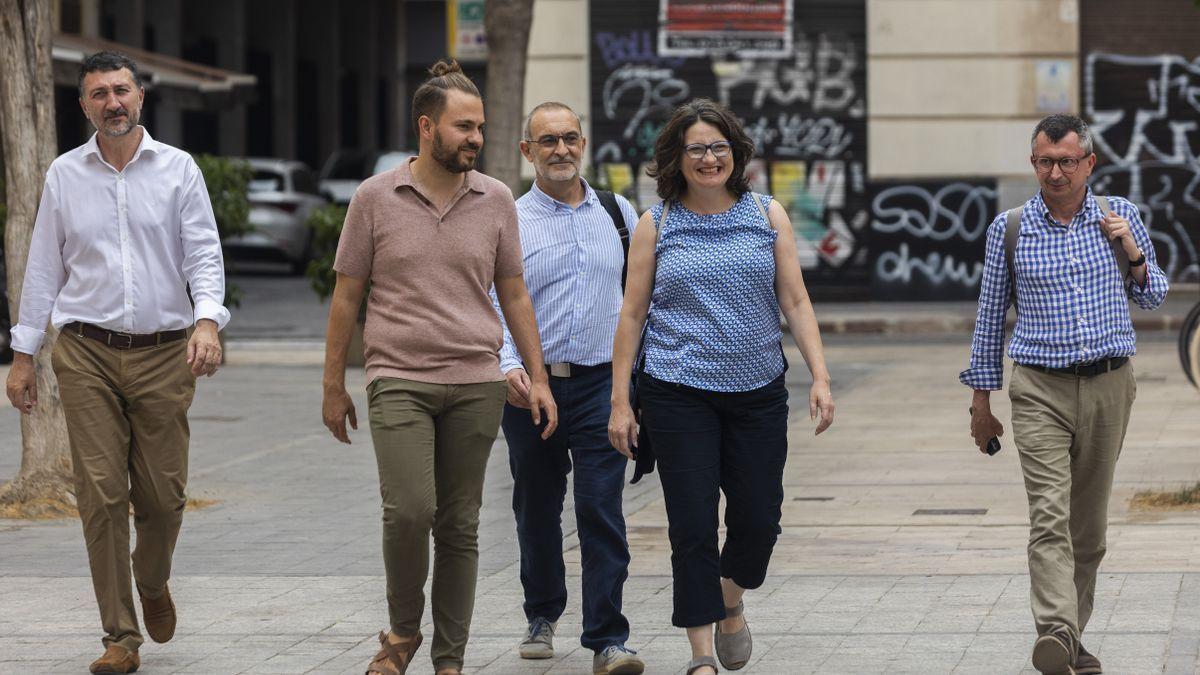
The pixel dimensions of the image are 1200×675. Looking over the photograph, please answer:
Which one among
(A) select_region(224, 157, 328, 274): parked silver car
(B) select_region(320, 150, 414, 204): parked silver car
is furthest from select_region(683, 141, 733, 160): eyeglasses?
(B) select_region(320, 150, 414, 204): parked silver car

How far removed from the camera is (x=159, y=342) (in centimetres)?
627

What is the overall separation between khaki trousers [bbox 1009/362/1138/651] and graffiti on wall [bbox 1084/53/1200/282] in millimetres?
16184

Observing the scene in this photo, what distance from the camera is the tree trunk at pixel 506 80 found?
16422mm

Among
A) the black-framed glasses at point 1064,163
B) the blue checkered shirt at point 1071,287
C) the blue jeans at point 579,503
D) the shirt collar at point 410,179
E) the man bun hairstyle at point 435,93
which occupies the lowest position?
the blue jeans at point 579,503

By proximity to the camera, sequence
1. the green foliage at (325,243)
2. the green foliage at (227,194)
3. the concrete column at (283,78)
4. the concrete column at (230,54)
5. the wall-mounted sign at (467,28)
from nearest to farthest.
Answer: the green foliage at (227,194)
the green foliage at (325,243)
the wall-mounted sign at (467,28)
the concrete column at (230,54)
the concrete column at (283,78)

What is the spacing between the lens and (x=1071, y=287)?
5.88 meters

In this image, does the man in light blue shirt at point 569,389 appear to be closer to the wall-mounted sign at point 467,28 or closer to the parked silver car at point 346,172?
the wall-mounted sign at point 467,28

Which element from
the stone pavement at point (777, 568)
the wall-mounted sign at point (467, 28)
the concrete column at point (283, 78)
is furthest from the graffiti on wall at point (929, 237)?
the concrete column at point (283, 78)

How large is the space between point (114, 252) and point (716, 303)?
1837 mm

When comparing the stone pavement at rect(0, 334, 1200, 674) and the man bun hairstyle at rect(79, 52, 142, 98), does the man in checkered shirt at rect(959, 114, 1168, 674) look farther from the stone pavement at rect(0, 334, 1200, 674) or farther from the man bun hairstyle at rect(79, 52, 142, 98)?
the man bun hairstyle at rect(79, 52, 142, 98)

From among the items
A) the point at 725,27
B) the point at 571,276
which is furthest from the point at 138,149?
the point at 725,27

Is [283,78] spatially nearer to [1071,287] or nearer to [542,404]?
[542,404]

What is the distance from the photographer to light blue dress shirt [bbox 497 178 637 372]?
6.28 metres

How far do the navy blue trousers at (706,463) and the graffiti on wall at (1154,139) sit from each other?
16539 millimetres
